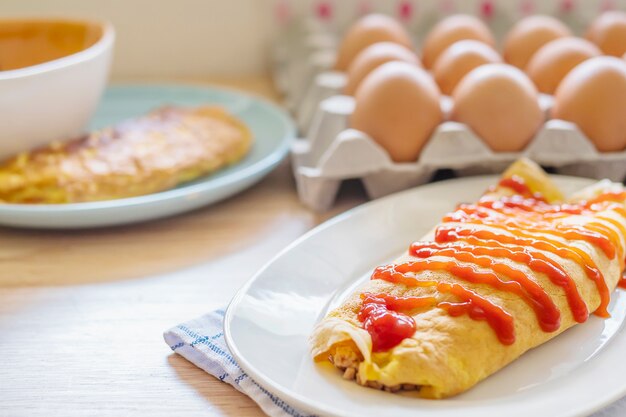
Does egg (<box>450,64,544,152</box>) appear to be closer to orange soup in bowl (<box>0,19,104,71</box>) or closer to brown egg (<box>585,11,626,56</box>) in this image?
brown egg (<box>585,11,626,56</box>)

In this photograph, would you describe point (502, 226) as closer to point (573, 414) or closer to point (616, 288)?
point (616, 288)

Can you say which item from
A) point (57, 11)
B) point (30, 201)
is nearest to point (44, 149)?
point (30, 201)

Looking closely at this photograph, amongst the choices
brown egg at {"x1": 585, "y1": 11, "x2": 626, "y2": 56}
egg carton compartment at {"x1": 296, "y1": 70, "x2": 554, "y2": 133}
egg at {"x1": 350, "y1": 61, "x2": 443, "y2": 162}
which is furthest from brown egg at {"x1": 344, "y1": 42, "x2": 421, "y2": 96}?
brown egg at {"x1": 585, "y1": 11, "x2": 626, "y2": 56}

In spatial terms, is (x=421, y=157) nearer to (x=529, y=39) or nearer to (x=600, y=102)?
(x=600, y=102)

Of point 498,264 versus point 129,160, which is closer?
point 498,264

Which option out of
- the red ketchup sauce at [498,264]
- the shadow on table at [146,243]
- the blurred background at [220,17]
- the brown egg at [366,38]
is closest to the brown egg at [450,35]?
the brown egg at [366,38]

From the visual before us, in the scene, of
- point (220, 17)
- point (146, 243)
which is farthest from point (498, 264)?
point (220, 17)
